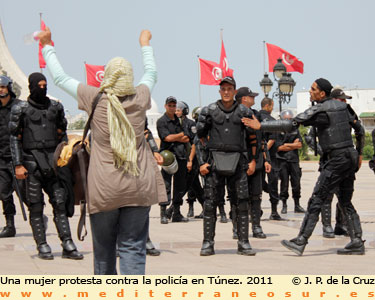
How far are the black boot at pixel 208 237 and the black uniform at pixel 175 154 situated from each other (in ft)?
11.8

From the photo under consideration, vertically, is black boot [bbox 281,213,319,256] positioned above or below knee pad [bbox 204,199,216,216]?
below

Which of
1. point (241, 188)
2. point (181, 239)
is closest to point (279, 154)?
point (181, 239)

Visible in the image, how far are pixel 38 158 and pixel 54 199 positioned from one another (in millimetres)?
493

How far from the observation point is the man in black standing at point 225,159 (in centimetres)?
916

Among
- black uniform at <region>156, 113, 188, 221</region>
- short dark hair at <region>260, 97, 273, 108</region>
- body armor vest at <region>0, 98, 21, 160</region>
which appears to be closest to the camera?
body armor vest at <region>0, 98, 21, 160</region>

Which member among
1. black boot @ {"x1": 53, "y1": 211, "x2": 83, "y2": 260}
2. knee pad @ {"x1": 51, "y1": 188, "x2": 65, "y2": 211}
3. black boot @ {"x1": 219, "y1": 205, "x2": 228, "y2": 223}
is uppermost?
knee pad @ {"x1": 51, "y1": 188, "x2": 65, "y2": 211}

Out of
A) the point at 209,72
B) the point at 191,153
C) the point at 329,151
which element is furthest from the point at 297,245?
the point at 209,72

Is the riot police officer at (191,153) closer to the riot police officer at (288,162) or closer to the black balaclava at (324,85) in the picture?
the riot police officer at (288,162)

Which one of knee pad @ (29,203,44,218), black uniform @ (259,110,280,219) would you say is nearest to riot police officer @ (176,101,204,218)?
black uniform @ (259,110,280,219)

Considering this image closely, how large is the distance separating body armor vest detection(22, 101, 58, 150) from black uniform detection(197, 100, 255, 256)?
1662mm

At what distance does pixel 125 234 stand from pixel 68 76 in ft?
3.82

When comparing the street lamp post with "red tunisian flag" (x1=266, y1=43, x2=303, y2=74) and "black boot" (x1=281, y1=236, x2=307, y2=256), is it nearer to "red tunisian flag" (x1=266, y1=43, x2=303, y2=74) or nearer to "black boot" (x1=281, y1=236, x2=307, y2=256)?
"red tunisian flag" (x1=266, y1=43, x2=303, y2=74)

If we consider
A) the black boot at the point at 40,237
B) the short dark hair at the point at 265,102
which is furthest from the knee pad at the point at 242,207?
the short dark hair at the point at 265,102

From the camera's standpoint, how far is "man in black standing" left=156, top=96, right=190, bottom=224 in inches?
513
